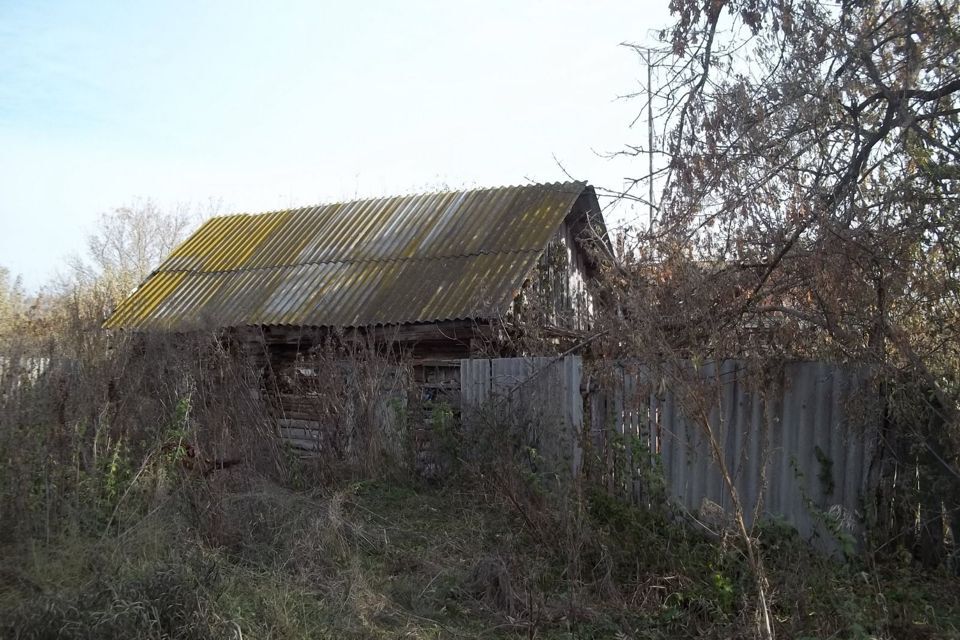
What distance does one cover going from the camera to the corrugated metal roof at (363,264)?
38.1 ft

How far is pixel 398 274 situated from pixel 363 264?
1.04m

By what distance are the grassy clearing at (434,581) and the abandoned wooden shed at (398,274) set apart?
11.2 ft

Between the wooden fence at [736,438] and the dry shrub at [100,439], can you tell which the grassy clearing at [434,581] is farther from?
the wooden fence at [736,438]

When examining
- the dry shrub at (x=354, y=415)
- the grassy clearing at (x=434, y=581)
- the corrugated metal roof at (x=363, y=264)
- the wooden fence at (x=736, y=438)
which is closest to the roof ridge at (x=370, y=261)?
the corrugated metal roof at (x=363, y=264)

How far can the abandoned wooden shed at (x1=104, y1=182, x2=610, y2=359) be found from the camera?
11.1 meters

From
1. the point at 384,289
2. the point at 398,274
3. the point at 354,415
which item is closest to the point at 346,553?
the point at 354,415

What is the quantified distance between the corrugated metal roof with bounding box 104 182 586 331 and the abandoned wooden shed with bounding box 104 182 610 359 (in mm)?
29

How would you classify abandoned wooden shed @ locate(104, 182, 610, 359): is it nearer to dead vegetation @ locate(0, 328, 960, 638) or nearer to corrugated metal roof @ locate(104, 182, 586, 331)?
corrugated metal roof @ locate(104, 182, 586, 331)

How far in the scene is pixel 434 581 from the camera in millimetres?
5477

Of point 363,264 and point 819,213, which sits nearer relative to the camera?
point 819,213

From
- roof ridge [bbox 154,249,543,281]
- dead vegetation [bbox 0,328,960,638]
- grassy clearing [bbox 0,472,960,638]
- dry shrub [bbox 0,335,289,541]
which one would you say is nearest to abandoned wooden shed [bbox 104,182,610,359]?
roof ridge [bbox 154,249,543,281]

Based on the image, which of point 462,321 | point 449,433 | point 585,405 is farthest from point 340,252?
point 585,405

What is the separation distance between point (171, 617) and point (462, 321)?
7.08 m

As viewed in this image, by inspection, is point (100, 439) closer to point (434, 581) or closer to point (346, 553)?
point (346, 553)
